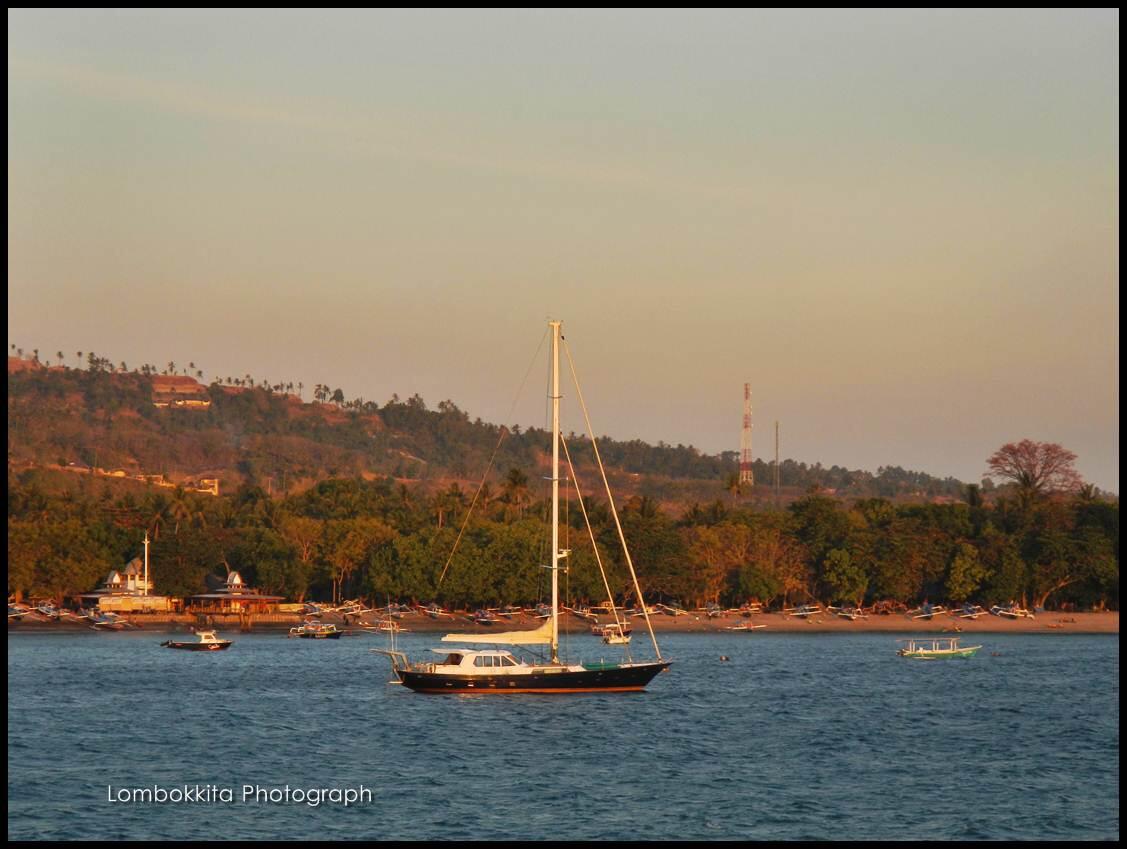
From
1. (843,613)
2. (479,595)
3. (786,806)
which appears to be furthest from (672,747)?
(843,613)

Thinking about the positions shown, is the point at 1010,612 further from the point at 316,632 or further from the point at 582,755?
the point at 582,755

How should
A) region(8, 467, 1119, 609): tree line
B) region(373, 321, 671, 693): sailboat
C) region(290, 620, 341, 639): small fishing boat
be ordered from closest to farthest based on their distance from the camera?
region(373, 321, 671, 693): sailboat → region(290, 620, 341, 639): small fishing boat → region(8, 467, 1119, 609): tree line

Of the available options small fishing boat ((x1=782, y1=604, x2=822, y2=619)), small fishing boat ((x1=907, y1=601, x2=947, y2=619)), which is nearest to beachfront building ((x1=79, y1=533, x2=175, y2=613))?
small fishing boat ((x1=782, y1=604, x2=822, y2=619))

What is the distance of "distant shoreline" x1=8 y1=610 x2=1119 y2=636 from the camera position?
16350cm

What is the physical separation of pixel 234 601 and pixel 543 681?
352 feet

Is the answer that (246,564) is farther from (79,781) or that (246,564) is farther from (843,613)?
(79,781)

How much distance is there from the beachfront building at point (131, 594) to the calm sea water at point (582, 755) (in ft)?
241

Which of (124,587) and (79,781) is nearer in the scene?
(79,781)

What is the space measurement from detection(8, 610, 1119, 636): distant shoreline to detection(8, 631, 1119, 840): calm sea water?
58.8 m

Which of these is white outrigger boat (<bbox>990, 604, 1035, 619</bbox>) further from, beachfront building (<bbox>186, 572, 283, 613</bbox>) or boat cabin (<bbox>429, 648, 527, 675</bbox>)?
boat cabin (<bbox>429, 648, 527, 675</bbox>)

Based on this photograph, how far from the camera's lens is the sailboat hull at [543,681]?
7831 cm

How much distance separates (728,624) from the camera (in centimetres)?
17138

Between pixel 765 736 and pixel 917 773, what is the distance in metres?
10.5

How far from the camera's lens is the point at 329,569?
189 metres
